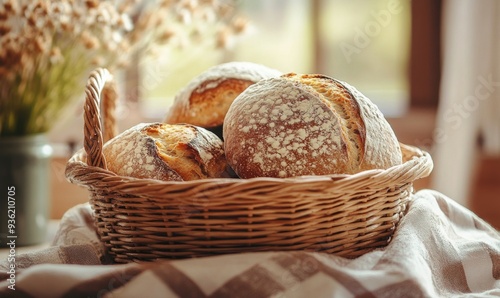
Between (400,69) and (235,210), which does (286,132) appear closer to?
(235,210)

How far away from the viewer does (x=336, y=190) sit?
0.95m

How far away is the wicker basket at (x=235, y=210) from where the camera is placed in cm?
94

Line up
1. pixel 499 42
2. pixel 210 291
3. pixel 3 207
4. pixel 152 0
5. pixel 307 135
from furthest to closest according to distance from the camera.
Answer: pixel 152 0
pixel 499 42
pixel 3 207
pixel 307 135
pixel 210 291

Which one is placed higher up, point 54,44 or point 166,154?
point 54,44

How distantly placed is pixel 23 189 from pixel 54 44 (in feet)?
1.19

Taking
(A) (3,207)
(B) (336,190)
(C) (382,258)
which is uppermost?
(B) (336,190)

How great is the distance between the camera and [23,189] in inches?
62.4

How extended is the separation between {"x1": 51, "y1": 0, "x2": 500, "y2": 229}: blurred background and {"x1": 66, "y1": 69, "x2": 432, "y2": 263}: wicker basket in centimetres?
151

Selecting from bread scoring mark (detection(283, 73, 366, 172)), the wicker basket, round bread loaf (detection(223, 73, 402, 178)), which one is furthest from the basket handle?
bread scoring mark (detection(283, 73, 366, 172))

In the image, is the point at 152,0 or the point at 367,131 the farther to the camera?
the point at 152,0

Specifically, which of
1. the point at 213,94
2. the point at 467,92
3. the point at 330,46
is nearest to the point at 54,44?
the point at 213,94

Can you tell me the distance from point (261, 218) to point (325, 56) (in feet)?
6.65

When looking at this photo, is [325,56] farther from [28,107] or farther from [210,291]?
[210,291]

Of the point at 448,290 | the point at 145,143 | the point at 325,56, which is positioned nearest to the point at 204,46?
the point at 325,56
